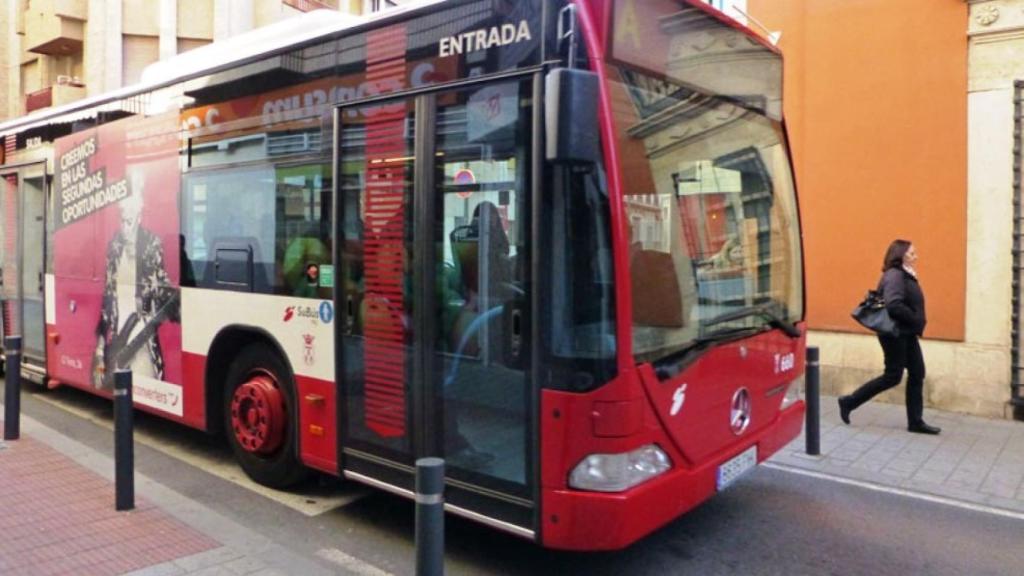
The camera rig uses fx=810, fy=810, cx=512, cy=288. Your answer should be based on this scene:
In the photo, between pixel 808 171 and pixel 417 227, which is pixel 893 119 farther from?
pixel 417 227

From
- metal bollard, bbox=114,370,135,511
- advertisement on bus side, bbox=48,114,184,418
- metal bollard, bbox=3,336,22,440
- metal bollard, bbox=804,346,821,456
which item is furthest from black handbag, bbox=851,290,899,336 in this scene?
metal bollard, bbox=3,336,22,440

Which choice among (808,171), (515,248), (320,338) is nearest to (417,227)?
(515,248)

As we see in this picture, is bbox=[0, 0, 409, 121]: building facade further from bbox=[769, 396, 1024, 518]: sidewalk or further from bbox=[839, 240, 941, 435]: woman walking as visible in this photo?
bbox=[769, 396, 1024, 518]: sidewalk

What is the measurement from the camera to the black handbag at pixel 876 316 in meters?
7.32

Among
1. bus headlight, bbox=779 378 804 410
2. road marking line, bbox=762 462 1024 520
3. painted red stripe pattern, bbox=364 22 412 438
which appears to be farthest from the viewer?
road marking line, bbox=762 462 1024 520

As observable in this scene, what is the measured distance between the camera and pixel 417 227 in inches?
171

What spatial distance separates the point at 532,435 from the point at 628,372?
0.56 meters

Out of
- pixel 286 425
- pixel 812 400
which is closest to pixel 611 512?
pixel 286 425

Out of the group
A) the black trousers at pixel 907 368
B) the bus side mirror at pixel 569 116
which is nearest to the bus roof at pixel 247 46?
the bus side mirror at pixel 569 116

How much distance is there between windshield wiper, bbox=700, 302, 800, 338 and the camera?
432 cm

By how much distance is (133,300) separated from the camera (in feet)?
22.0

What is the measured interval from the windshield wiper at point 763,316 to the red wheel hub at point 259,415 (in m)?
2.87

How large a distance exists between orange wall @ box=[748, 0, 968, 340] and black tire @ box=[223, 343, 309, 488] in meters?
6.47

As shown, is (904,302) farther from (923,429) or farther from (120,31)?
(120,31)
